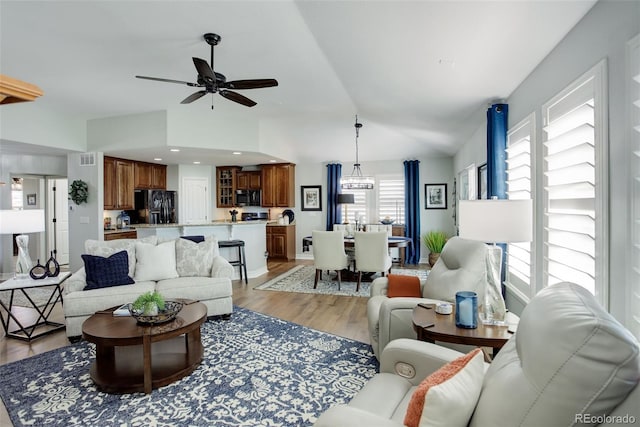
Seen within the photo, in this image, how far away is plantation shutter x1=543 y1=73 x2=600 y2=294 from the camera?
1791mm

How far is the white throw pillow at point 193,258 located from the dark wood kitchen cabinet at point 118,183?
2.91 m

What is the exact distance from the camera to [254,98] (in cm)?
480

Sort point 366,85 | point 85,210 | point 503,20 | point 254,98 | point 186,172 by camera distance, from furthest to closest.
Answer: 1. point 186,172
2. point 85,210
3. point 254,98
4. point 366,85
5. point 503,20

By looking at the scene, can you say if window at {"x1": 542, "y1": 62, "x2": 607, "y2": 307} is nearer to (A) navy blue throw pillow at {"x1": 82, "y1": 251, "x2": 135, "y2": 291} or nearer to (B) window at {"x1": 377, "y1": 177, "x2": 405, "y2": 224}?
(A) navy blue throw pillow at {"x1": 82, "y1": 251, "x2": 135, "y2": 291}

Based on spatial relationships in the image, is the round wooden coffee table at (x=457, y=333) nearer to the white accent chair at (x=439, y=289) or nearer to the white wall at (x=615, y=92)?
the white accent chair at (x=439, y=289)

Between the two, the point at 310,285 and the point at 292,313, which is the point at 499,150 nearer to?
the point at 292,313

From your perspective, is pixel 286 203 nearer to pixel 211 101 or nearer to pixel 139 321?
pixel 211 101

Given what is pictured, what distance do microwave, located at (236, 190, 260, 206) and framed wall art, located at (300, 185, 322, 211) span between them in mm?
1160

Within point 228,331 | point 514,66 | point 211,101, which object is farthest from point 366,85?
point 228,331

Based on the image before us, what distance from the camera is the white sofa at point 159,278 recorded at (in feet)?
10.8

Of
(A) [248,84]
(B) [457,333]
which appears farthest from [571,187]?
(A) [248,84]

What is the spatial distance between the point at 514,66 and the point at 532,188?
967mm

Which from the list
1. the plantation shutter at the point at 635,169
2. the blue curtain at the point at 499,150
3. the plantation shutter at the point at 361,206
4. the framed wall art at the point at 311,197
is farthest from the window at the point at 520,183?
the framed wall art at the point at 311,197

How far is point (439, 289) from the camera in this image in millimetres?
2775
